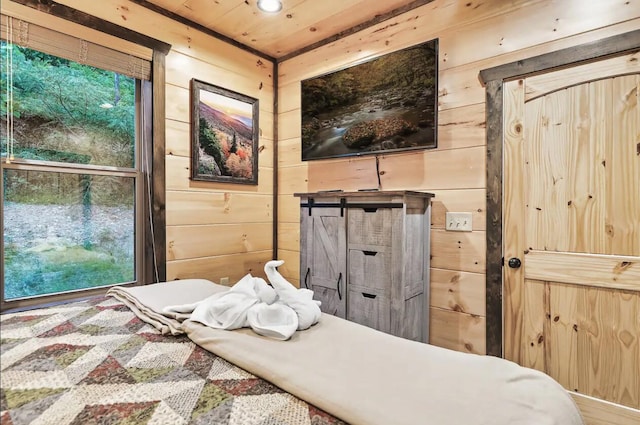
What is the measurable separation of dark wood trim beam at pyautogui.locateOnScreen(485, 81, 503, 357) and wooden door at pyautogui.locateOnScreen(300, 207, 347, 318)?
815 mm

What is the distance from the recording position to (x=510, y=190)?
6.06ft

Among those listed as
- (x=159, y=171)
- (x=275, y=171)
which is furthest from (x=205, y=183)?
(x=275, y=171)

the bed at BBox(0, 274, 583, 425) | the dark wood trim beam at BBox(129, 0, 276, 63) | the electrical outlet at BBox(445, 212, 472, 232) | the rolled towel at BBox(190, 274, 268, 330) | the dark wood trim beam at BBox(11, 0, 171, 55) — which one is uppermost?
the dark wood trim beam at BBox(129, 0, 276, 63)

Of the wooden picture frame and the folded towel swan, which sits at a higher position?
the wooden picture frame

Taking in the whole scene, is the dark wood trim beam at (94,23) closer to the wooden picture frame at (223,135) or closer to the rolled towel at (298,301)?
the wooden picture frame at (223,135)

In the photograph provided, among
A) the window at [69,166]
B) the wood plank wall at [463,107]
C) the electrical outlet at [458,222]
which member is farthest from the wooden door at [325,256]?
the window at [69,166]

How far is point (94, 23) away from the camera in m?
1.92

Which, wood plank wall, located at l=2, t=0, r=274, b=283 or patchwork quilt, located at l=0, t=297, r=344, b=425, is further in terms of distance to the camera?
wood plank wall, located at l=2, t=0, r=274, b=283

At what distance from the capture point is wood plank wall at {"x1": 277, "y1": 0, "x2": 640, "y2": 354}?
5.70 ft

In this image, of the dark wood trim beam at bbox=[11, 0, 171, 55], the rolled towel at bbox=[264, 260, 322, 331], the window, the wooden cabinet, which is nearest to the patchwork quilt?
the rolled towel at bbox=[264, 260, 322, 331]

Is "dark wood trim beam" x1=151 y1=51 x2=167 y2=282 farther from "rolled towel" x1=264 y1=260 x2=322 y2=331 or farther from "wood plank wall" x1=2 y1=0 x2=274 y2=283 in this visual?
"rolled towel" x1=264 y1=260 x2=322 y2=331

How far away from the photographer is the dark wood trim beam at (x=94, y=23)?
1747mm

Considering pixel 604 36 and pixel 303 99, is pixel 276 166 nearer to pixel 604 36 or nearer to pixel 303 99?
pixel 303 99

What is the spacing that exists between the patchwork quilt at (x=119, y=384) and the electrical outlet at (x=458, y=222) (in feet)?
5.13
